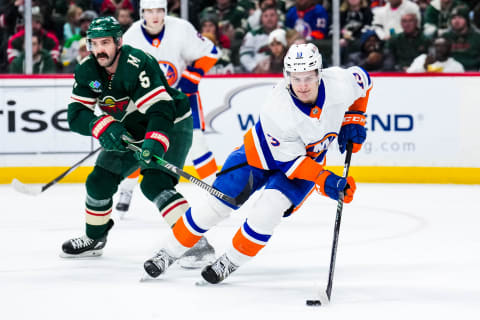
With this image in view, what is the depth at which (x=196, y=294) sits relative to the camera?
3279 millimetres

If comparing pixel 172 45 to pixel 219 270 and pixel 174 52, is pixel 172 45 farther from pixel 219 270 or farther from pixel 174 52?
pixel 219 270

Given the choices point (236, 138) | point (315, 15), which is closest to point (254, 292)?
point (236, 138)

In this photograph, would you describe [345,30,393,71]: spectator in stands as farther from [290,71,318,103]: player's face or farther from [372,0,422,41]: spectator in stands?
[290,71,318,103]: player's face

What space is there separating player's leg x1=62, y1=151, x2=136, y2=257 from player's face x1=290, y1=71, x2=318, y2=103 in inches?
37.0

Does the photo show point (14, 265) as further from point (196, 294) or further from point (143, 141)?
point (196, 294)

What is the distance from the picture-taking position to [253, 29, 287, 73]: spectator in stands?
269 inches

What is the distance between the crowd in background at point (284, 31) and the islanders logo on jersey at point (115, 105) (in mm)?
3080

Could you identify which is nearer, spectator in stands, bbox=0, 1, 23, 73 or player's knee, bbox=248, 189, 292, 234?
player's knee, bbox=248, 189, 292, 234

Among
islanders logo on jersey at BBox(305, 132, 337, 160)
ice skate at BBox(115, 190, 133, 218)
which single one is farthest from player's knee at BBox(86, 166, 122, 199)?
ice skate at BBox(115, 190, 133, 218)

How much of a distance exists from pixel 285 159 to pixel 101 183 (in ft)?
3.11

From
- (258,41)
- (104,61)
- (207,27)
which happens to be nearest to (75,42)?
(207,27)

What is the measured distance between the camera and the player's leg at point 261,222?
3275 mm

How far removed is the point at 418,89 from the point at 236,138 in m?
1.43

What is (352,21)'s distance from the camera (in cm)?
688
